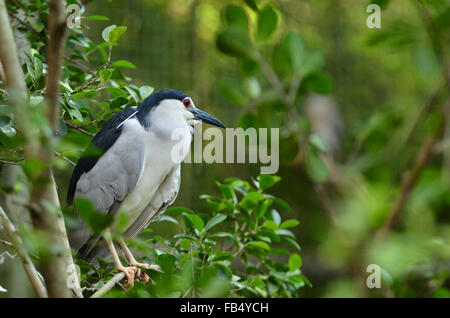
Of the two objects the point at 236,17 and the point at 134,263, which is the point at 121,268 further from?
the point at 236,17

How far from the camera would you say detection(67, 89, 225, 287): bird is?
126 cm

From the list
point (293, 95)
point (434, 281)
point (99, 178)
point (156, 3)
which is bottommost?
point (434, 281)

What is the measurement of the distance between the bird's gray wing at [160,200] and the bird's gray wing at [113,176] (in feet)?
0.31

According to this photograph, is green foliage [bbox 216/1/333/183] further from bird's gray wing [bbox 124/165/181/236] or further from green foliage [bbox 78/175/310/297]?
bird's gray wing [bbox 124/165/181/236]

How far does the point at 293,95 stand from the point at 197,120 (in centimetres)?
51

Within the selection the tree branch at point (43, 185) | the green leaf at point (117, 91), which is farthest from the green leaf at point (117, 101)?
the tree branch at point (43, 185)

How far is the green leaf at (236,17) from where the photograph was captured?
786mm

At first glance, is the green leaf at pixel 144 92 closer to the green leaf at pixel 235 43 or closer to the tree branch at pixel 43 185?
the green leaf at pixel 235 43

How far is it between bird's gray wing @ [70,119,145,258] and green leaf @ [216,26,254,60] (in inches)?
20.5

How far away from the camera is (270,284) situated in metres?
1.20

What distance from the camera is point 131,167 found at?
50.7 inches

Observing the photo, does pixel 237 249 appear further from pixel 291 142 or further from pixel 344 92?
pixel 344 92
